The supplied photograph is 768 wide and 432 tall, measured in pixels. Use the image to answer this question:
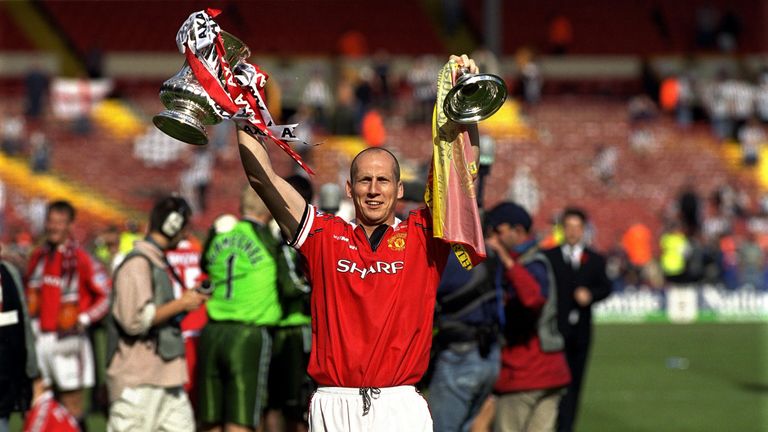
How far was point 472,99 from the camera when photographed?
5.19 m

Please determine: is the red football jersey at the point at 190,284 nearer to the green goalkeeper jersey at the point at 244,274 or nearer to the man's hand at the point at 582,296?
the green goalkeeper jersey at the point at 244,274

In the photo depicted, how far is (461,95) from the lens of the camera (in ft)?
17.0

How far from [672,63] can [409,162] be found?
11.2 metres

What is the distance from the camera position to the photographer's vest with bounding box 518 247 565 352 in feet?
27.9

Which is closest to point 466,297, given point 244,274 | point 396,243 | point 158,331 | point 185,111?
point 244,274

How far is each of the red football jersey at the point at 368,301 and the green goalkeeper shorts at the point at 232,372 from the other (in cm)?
332

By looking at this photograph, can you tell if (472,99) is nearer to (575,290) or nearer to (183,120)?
(183,120)

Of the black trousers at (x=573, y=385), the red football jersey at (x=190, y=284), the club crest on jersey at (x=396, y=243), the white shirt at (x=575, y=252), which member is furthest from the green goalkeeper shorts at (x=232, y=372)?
the club crest on jersey at (x=396, y=243)

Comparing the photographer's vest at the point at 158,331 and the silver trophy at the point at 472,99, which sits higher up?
the silver trophy at the point at 472,99

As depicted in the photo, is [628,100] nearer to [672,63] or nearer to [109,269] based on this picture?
[672,63]

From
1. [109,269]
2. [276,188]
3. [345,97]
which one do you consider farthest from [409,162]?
[276,188]

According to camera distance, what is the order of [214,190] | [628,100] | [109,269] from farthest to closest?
1. [628,100]
2. [214,190]
3. [109,269]

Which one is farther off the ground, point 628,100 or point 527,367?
point 628,100

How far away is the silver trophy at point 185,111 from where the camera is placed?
16.6 ft
